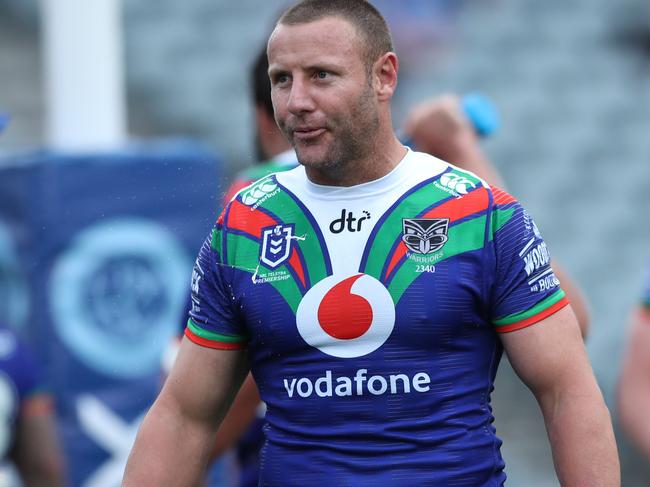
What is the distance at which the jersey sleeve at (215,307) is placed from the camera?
283 cm

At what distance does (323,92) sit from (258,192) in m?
0.33

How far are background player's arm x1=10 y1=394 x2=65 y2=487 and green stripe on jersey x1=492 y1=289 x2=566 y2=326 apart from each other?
2.92 metres

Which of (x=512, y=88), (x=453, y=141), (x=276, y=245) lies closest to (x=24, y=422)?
(x=453, y=141)

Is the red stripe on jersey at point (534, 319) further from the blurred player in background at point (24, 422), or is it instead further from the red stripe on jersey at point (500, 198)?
the blurred player in background at point (24, 422)

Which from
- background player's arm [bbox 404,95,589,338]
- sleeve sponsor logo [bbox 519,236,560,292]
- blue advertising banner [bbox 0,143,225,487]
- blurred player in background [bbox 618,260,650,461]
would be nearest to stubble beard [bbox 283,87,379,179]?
sleeve sponsor logo [bbox 519,236,560,292]

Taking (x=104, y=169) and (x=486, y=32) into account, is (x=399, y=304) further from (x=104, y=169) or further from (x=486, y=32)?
(x=486, y=32)

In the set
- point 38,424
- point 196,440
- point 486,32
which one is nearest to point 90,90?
point 38,424

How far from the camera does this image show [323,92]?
8.77 ft

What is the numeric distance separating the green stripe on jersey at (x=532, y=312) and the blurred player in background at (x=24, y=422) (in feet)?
9.27

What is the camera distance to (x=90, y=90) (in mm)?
6598

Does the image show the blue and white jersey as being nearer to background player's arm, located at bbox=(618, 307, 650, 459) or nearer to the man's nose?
the man's nose

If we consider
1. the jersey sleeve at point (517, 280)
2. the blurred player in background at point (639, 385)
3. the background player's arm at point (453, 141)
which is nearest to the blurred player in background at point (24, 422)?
the background player's arm at point (453, 141)

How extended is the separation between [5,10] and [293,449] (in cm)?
916

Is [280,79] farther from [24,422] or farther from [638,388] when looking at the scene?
[24,422]
